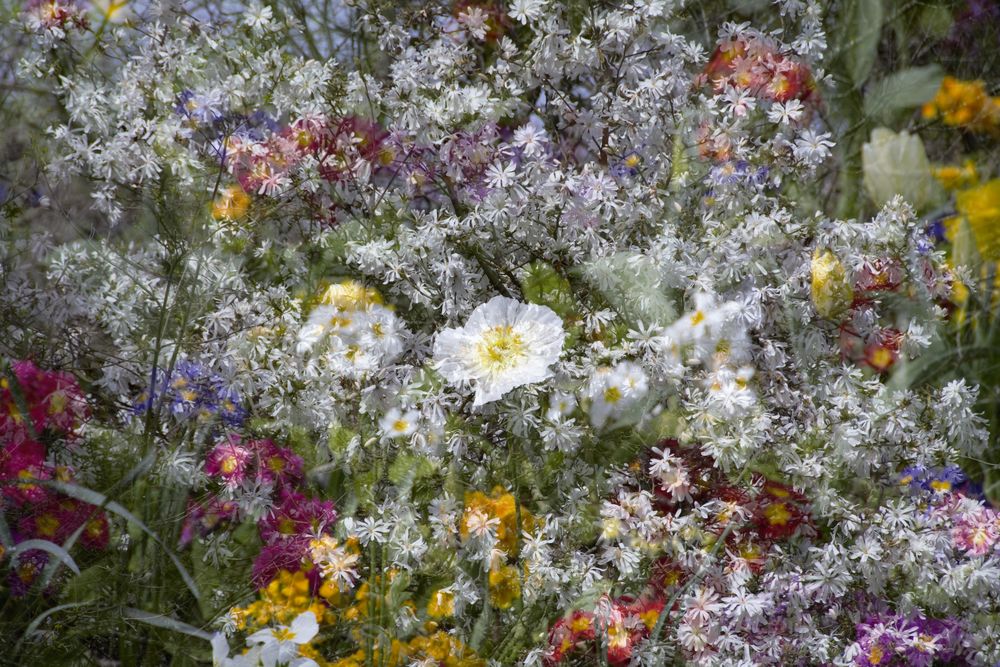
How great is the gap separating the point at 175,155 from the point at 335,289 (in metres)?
0.34

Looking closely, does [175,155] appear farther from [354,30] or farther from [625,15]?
[625,15]

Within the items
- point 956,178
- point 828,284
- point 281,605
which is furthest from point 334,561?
point 956,178

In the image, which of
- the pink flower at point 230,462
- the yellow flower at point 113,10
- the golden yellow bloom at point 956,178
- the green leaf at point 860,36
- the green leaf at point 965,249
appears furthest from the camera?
the golden yellow bloom at point 956,178

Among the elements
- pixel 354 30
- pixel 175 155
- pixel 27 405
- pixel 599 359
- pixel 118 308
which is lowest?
pixel 599 359

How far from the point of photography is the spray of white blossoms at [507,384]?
1076 millimetres

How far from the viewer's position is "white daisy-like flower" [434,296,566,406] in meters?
1.02

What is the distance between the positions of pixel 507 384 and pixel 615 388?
0.45 ft

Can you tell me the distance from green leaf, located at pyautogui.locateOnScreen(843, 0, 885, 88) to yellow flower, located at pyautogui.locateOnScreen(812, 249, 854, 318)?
2.78ft

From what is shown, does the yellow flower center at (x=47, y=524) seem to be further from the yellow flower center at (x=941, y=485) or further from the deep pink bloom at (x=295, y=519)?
the yellow flower center at (x=941, y=485)

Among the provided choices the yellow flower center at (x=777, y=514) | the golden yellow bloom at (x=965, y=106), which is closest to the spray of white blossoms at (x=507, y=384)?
the yellow flower center at (x=777, y=514)

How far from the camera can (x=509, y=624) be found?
3.66 ft

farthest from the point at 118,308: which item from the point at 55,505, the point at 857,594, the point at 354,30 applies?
the point at 857,594

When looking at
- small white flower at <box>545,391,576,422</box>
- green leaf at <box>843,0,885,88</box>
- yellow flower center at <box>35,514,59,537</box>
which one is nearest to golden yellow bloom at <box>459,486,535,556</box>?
small white flower at <box>545,391,576,422</box>

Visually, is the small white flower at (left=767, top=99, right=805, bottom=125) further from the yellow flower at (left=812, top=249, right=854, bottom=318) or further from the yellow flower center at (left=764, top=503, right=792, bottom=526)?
the yellow flower center at (left=764, top=503, right=792, bottom=526)
